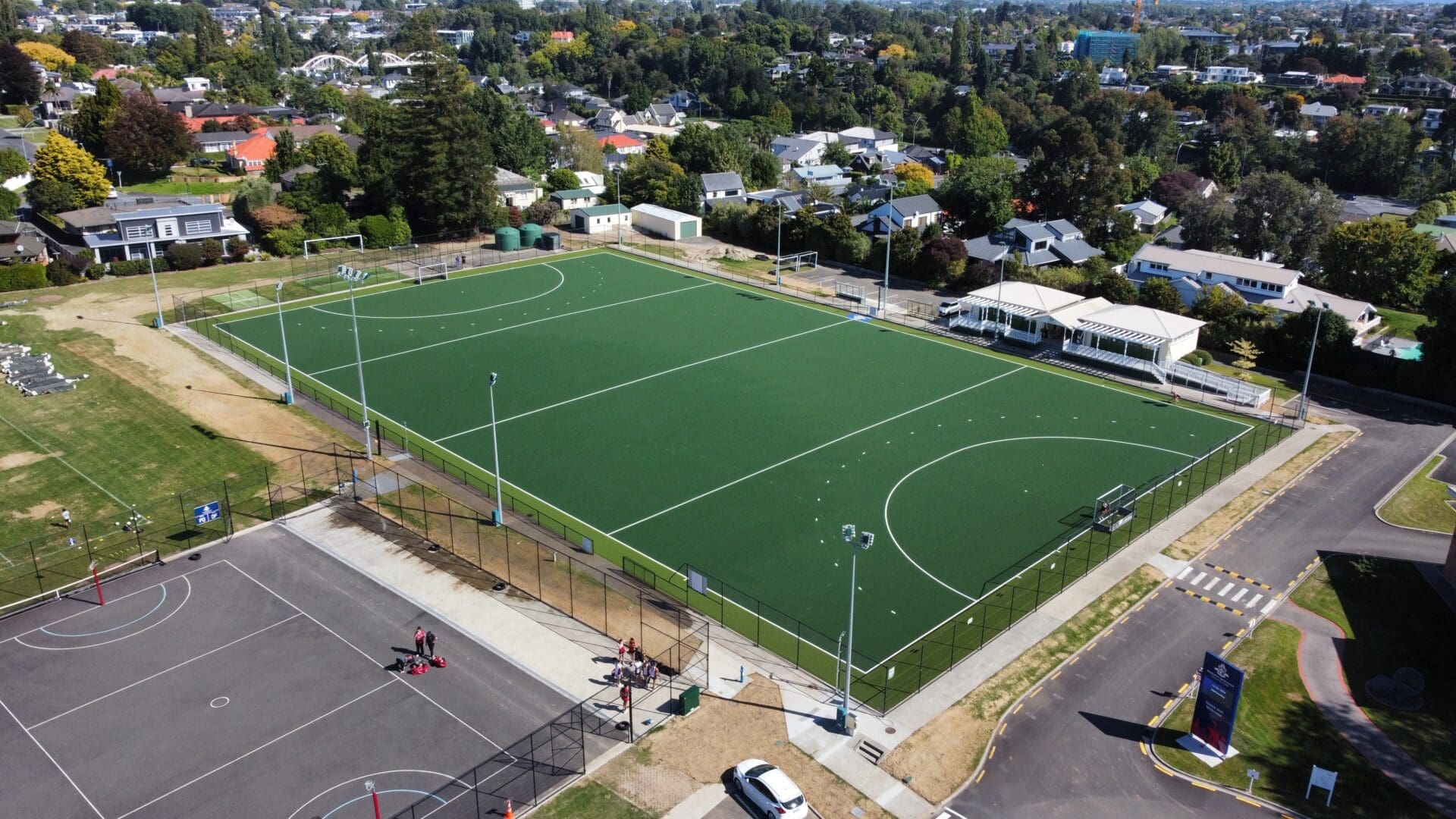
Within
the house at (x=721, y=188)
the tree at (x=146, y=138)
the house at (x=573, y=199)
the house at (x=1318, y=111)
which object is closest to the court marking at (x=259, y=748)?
the house at (x=573, y=199)

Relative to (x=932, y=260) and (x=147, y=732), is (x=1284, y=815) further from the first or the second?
(x=932, y=260)

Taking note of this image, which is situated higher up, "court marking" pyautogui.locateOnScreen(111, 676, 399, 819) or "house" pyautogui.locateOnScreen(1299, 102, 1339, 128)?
"house" pyautogui.locateOnScreen(1299, 102, 1339, 128)

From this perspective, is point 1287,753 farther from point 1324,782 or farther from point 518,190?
point 518,190

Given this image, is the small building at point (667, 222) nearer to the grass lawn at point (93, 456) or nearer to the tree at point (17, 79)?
the grass lawn at point (93, 456)

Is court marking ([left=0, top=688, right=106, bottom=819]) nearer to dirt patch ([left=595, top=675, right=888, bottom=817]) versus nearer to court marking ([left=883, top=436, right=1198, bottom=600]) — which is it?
dirt patch ([left=595, top=675, right=888, bottom=817])

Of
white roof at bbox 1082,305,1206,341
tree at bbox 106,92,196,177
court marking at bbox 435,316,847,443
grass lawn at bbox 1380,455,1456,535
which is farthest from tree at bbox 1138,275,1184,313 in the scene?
tree at bbox 106,92,196,177
